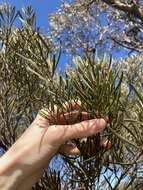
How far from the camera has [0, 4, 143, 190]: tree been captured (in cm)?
202

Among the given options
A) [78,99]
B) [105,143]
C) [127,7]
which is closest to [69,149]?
[105,143]

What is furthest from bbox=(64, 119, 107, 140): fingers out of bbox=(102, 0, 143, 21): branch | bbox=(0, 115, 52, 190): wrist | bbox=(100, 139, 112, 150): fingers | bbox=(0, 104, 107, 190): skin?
bbox=(102, 0, 143, 21): branch

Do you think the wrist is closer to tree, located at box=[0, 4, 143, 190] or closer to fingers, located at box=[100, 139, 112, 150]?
tree, located at box=[0, 4, 143, 190]

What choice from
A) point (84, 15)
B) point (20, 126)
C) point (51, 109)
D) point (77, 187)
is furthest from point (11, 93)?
point (84, 15)

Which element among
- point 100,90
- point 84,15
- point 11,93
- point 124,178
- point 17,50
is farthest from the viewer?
point 84,15

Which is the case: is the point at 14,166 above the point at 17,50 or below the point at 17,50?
below

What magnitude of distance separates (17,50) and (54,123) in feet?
2.69

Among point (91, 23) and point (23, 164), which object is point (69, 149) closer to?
point (23, 164)

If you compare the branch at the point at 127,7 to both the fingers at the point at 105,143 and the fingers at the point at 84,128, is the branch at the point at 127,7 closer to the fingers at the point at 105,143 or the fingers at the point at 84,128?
the fingers at the point at 105,143

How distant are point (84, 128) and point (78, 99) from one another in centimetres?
16

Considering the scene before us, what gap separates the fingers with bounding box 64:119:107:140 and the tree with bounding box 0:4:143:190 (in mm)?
39

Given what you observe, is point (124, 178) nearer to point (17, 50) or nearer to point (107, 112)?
point (107, 112)

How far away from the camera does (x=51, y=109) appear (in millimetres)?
2186

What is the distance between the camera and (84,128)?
2029 mm
